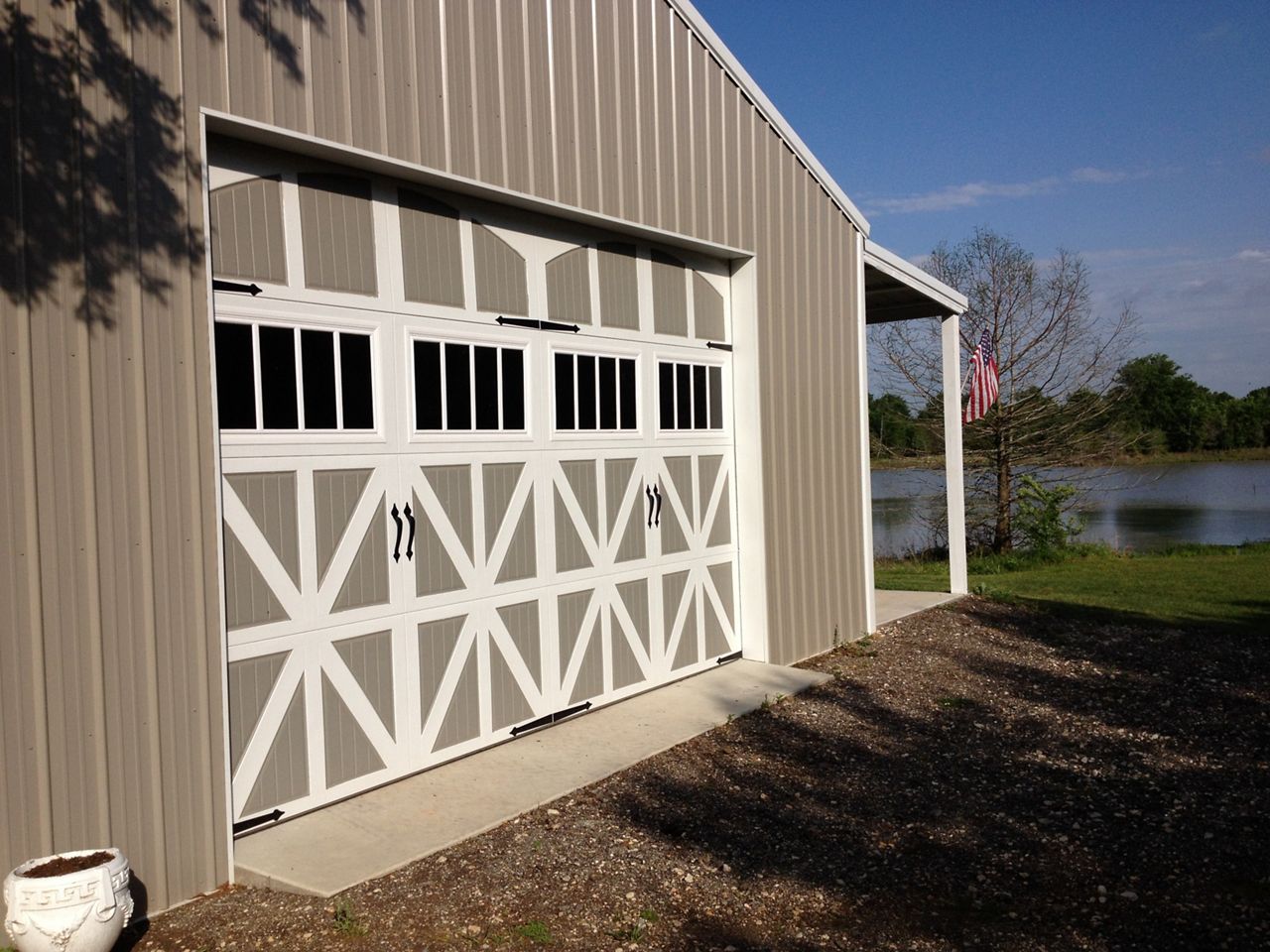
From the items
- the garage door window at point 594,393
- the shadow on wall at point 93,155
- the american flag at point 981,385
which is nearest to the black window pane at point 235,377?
the shadow on wall at point 93,155

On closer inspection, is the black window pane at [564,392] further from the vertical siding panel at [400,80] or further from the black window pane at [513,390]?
the vertical siding panel at [400,80]

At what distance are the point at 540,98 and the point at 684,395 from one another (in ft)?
7.42

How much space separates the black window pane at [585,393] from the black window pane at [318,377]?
1.80 m

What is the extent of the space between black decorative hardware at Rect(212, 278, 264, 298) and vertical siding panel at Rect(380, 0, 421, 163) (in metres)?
0.94

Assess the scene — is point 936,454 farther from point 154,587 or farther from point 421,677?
point 154,587

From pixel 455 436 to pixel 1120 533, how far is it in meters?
20.3

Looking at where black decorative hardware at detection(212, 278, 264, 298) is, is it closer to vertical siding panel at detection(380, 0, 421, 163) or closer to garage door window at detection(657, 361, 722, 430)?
vertical siding panel at detection(380, 0, 421, 163)

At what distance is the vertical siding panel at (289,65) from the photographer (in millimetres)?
4164

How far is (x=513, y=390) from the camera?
5.56 m

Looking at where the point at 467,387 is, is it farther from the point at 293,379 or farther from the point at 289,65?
the point at 289,65

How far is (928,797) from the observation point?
4.95 metres

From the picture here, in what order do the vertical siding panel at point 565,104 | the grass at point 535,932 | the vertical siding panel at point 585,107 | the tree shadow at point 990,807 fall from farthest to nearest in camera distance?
1. the vertical siding panel at point 585,107
2. the vertical siding panel at point 565,104
3. the tree shadow at point 990,807
4. the grass at point 535,932

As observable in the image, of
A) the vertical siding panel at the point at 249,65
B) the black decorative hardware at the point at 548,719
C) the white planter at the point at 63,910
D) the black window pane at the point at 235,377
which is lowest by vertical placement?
the black decorative hardware at the point at 548,719

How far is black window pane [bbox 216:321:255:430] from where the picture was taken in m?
4.11
